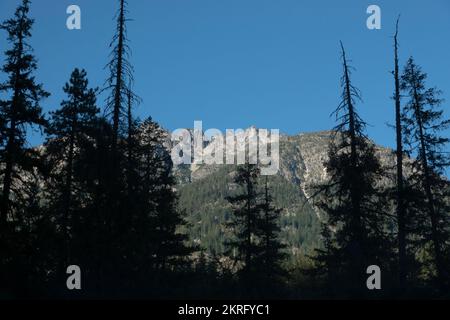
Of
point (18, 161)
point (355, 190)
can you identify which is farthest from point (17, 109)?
point (355, 190)

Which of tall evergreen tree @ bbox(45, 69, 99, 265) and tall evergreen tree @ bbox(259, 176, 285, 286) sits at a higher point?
tall evergreen tree @ bbox(45, 69, 99, 265)

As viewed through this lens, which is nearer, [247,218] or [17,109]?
[17,109]

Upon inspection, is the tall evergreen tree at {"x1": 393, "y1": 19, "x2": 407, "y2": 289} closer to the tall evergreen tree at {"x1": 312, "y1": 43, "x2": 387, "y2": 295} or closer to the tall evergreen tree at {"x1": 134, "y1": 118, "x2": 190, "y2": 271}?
the tall evergreen tree at {"x1": 312, "y1": 43, "x2": 387, "y2": 295}

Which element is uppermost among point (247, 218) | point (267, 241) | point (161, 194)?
point (161, 194)

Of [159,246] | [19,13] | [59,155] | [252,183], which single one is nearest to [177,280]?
[159,246]

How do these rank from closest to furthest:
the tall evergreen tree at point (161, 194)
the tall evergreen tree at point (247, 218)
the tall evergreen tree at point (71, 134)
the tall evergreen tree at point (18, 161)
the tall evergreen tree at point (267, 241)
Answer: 1. the tall evergreen tree at point (18, 161)
2. the tall evergreen tree at point (71, 134)
3. the tall evergreen tree at point (161, 194)
4. the tall evergreen tree at point (247, 218)
5. the tall evergreen tree at point (267, 241)

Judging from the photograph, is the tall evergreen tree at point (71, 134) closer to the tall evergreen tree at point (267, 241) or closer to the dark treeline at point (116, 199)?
the dark treeline at point (116, 199)

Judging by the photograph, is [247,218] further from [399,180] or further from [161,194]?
[399,180]

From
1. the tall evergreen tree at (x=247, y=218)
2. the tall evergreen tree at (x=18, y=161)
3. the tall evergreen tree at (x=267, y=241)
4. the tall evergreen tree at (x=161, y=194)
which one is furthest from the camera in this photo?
the tall evergreen tree at (x=267, y=241)

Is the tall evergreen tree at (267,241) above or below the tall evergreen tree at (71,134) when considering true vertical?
below

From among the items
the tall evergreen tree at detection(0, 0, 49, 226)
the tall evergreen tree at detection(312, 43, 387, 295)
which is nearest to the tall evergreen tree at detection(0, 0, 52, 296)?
the tall evergreen tree at detection(0, 0, 49, 226)

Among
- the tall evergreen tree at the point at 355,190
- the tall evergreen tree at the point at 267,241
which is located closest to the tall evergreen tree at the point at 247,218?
the tall evergreen tree at the point at 267,241
